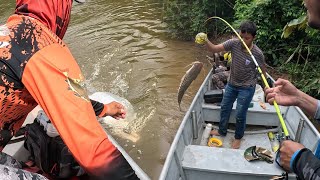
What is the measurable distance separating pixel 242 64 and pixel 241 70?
0.09 m

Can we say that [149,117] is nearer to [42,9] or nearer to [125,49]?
[125,49]

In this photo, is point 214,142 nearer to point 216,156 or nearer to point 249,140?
point 249,140

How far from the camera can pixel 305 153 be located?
73.2 inches

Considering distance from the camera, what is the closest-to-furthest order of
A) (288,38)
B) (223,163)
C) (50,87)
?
(50,87) → (223,163) → (288,38)

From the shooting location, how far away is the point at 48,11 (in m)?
1.66

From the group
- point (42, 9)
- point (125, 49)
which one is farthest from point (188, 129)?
point (125, 49)

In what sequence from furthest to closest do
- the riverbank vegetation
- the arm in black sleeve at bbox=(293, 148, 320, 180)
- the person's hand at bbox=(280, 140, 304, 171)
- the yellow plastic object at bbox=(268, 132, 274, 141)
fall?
1. the riverbank vegetation
2. the yellow plastic object at bbox=(268, 132, 274, 141)
3. the person's hand at bbox=(280, 140, 304, 171)
4. the arm in black sleeve at bbox=(293, 148, 320, 180)

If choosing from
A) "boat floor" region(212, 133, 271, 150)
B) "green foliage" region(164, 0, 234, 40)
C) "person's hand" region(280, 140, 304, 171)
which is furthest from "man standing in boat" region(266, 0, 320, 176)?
"green foliage" region(164, 0, 234, 40)

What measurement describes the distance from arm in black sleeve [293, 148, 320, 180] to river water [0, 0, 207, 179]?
428cm

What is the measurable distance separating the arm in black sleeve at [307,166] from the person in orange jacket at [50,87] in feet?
3.25

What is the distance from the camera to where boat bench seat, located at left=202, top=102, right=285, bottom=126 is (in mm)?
5293

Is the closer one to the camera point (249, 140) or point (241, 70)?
point (241, 70)

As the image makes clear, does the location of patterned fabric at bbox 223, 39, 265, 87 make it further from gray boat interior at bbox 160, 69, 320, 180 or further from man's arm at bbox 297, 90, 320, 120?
man's arm at bbox 297, 90, 320, 120

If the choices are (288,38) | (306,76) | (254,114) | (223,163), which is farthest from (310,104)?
(288,38)
